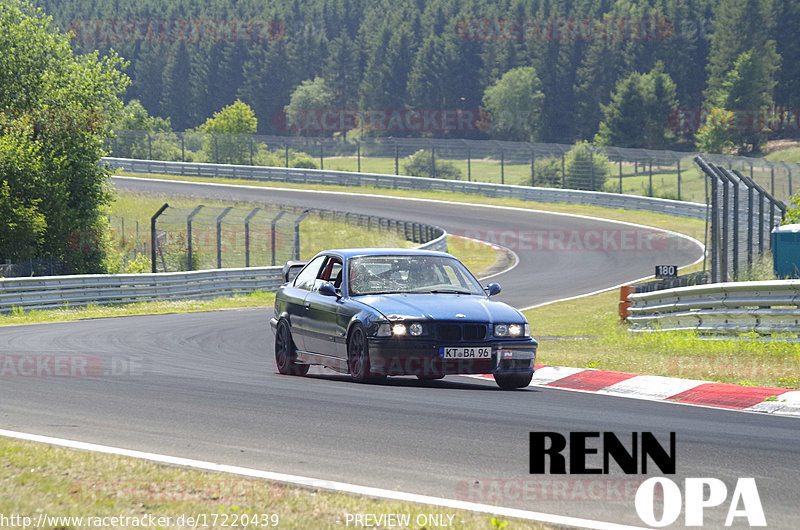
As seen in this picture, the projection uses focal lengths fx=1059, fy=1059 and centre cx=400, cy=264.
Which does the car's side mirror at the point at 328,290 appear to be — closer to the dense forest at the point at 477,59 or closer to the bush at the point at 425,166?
the bush at the point at 425,166

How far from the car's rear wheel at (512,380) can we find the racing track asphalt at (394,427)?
8.2 inches

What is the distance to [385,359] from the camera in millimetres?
10477

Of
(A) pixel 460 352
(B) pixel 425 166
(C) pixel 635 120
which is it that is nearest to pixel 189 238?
(A) pixel 460 352

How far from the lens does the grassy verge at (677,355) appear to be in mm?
11898

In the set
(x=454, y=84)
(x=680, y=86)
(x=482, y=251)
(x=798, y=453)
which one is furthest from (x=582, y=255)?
(x=454, y=84)

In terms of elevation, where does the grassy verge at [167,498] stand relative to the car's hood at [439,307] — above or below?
below

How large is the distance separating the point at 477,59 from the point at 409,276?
131m

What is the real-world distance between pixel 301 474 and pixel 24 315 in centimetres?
1949

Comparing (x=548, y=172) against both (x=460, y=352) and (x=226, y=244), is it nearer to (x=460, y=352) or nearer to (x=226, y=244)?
(x=226, y=244)

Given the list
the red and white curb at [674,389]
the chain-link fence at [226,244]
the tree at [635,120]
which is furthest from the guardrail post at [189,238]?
the tree at [635,120]

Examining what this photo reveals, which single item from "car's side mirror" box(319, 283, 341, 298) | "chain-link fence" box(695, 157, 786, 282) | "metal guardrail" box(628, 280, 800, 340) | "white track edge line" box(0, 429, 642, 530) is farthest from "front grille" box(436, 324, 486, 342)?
"chain-link fence" box(695, 157, 786, 282)

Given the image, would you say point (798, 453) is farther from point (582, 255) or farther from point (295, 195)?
point (295, 195)

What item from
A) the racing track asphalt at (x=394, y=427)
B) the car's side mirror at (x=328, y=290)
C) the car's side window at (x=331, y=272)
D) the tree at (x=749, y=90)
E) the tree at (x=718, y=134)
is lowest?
the racing track asphalt at (x=394, y=427)

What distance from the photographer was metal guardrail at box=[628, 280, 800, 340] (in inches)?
561
